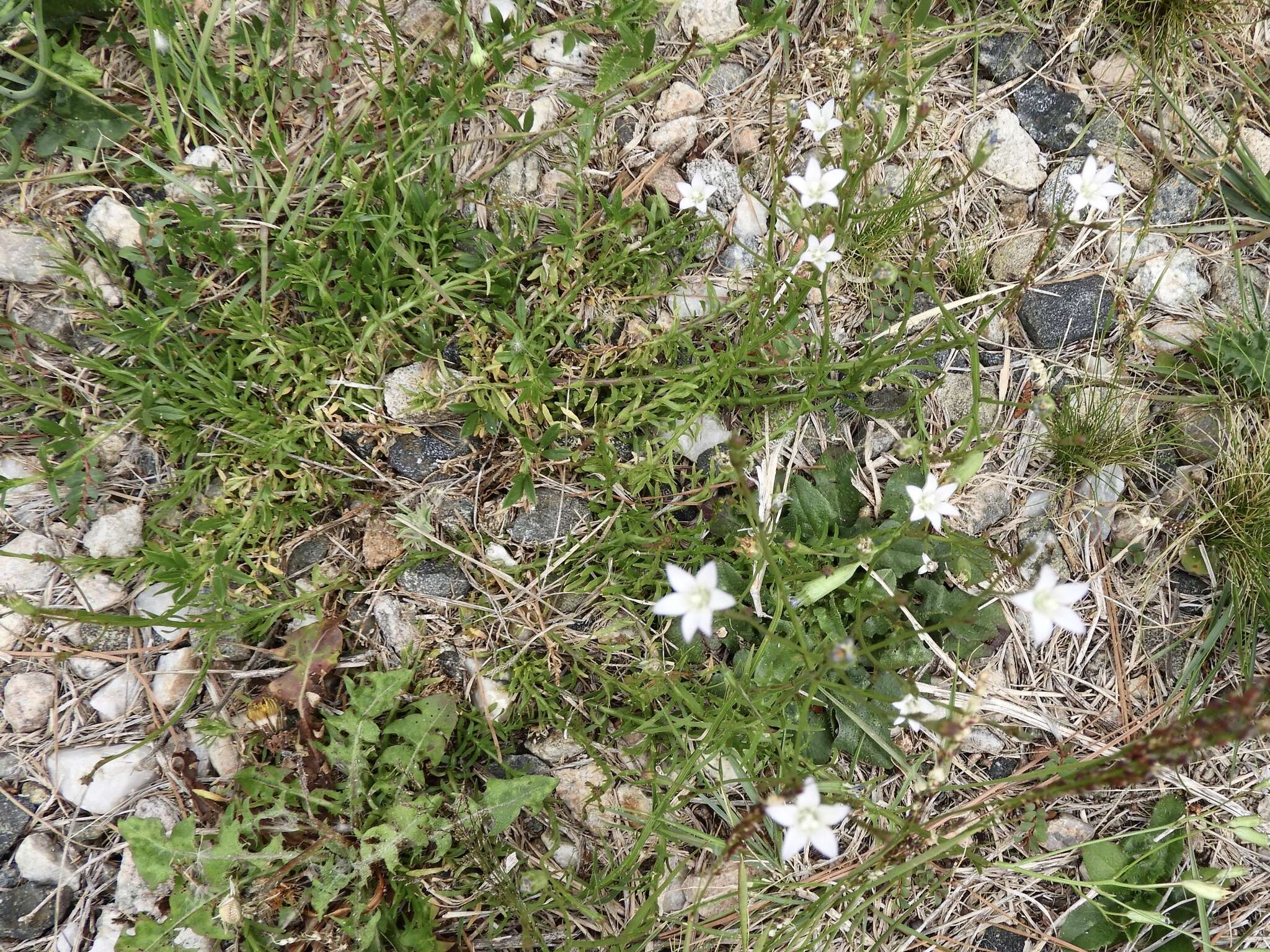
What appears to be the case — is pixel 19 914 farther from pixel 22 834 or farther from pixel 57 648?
pixel 57 648

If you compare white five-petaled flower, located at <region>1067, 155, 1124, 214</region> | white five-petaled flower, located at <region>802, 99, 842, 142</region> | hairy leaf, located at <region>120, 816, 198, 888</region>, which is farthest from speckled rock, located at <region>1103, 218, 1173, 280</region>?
hairy leaf, located at <region>120, 816, 198, 888</region>

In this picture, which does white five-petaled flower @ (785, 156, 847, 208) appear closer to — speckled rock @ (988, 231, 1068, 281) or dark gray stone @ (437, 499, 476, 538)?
speckled rock @ (988, 231, 1068, 281)

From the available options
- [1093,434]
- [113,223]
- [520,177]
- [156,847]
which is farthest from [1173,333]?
A: [156,847]

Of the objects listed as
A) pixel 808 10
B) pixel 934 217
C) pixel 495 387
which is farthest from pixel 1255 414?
pixel 495 387

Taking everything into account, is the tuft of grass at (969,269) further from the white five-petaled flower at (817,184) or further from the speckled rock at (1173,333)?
the white five-petaled flower at (817,184)

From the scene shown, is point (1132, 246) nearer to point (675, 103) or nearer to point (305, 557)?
point (675, 103)

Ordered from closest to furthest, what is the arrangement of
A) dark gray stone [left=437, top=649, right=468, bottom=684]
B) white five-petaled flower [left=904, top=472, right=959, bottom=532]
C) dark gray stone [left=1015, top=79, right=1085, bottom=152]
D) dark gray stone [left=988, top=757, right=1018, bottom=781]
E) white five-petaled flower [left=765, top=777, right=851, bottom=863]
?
white five-petaled flower [left=765, top=777, right=851, bottom=863] → white five-petaled flower [left=904, top=472, right=959, bottom=532] → dark gray stone [left=437, top=649, right=468, bottom=684] → dark gray stone [left=988, top=757, right=1018, bottom=781] → dark gray stone [left=1015, top=79, right=1085, bottom=152]
